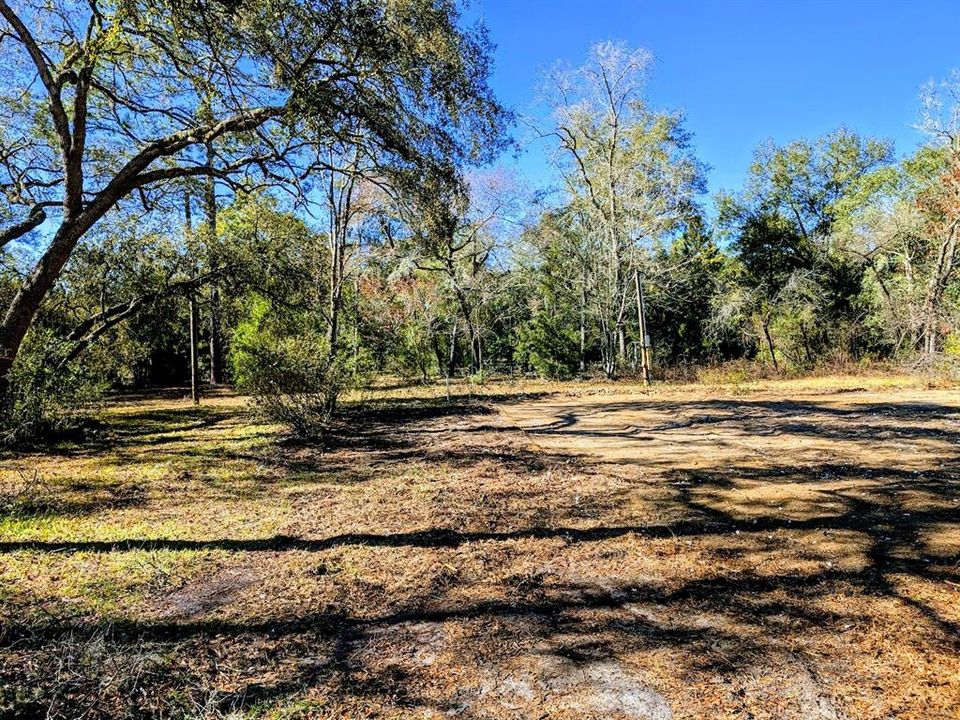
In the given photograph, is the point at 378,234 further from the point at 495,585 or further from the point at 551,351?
the point at 495,585

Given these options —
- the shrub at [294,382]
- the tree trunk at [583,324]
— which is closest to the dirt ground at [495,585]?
the shrub at [294,382]

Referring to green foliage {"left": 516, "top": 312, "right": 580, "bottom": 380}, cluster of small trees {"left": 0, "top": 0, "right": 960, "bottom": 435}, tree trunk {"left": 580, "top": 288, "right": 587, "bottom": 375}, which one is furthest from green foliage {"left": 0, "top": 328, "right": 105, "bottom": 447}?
tree trunk {"left": 580, "top": 288, "right": 587, "bottom": 375}

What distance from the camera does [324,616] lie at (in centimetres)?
273

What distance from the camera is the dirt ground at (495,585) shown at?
6.68ft

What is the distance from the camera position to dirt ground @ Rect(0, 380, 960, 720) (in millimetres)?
2037

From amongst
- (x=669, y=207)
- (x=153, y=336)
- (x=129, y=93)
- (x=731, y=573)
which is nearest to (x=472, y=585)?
(x=731, y=573)

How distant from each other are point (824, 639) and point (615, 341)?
71.5 feet

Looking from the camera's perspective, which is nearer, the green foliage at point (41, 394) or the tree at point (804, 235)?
the green foliage at point (41, 394)

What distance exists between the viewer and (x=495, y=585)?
3.06 m

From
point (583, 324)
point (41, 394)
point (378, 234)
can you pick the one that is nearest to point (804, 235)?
point (583, 324)

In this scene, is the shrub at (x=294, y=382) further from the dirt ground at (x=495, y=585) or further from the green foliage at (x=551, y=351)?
the green foliage at (x=551, y=351)

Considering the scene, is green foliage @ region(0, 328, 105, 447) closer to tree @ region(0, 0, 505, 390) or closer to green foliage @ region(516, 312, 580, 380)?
tree @ region(0, 0, 505, 390)

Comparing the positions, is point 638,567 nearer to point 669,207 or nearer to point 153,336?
point 153,336

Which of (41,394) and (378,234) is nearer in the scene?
(41,394)
